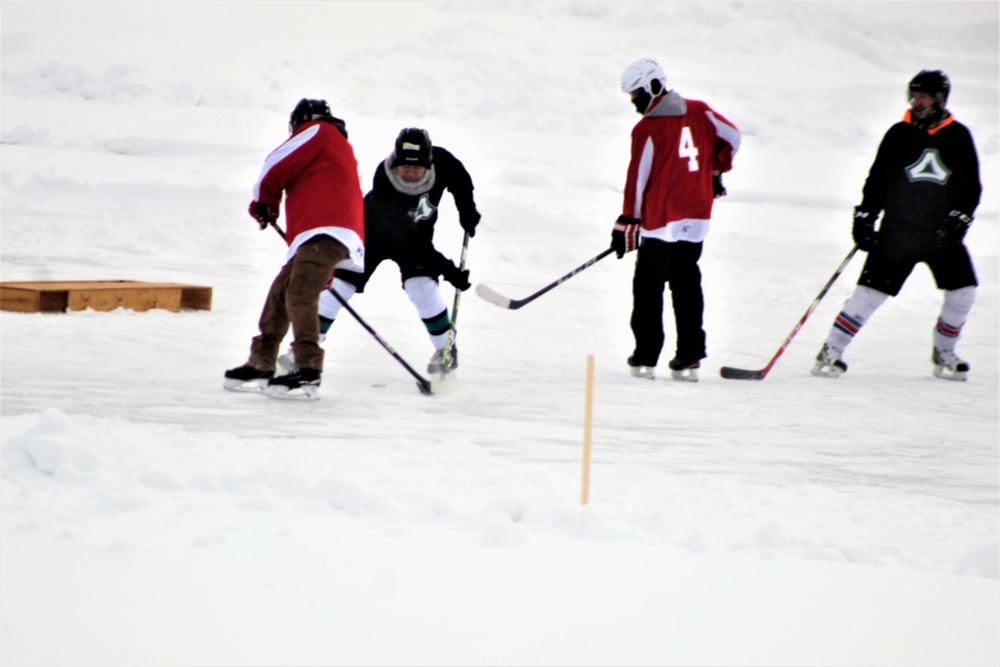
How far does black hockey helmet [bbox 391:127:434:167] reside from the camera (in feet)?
13.0

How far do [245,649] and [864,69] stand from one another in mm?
16168

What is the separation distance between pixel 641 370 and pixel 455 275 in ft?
3.08

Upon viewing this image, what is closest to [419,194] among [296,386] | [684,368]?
[296,386]

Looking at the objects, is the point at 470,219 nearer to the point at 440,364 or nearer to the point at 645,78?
the point at 440,364

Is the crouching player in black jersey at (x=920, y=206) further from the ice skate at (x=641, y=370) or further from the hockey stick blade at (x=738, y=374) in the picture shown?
the ice skate at (x=641, y=370)

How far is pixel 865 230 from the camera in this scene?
4.75 meters

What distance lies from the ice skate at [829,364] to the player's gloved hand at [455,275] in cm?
164

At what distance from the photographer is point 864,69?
16.4m

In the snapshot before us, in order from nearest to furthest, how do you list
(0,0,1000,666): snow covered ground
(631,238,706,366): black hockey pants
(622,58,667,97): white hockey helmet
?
1. (0,0,1000,666): snow covered ground
2. (622,58,667,97): white hockey helmet
3. (631,238,706,366): black hockey pants

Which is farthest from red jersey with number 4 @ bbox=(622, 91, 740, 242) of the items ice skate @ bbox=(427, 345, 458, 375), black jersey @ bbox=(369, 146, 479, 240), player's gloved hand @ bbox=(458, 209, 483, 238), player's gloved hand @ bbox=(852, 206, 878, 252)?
ice skate @ bbox=(427, 345, 458, 375)

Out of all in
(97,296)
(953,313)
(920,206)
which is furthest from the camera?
(97,296)

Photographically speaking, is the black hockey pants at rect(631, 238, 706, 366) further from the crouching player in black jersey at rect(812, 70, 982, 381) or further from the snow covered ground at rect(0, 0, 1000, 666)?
the crouching player in black jersey at rect(812, 70, 982, 381)

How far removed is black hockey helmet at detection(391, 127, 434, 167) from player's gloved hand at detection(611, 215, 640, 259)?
945 mm

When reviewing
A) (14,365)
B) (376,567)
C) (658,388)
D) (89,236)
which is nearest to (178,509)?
(376,567)
